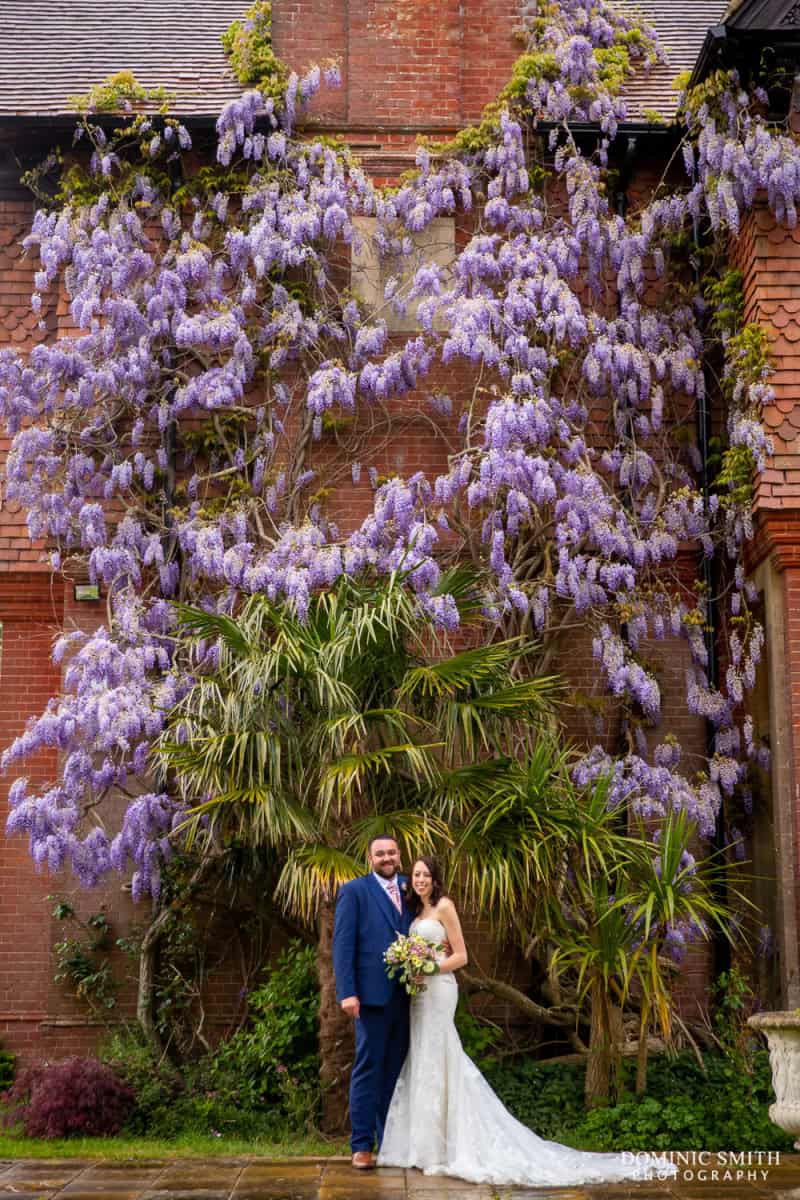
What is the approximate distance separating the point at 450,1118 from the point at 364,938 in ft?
3.51

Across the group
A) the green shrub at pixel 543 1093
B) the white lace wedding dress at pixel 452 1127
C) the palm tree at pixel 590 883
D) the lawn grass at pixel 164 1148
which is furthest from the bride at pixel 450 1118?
the green shrub at pixel 543 1093

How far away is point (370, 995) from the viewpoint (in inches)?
313

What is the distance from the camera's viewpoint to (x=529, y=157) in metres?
12.5

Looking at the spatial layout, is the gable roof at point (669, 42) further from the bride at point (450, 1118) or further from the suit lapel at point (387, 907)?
the bride at point (450, 1118)

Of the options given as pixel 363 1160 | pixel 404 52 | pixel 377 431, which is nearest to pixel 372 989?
pixel 363 1160

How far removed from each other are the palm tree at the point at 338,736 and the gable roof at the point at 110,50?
5.49 m

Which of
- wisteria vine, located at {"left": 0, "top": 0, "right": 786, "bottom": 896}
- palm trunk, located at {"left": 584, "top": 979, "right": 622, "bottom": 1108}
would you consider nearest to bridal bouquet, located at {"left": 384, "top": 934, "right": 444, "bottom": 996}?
palm trunk, located at {"left": 584, "top": 979, "right": 622, "bottom": 1108}

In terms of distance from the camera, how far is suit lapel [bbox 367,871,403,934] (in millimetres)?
8094

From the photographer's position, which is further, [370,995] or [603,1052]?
[603,1052]

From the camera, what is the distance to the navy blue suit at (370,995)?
7.88 meters

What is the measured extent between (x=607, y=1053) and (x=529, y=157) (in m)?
7.67

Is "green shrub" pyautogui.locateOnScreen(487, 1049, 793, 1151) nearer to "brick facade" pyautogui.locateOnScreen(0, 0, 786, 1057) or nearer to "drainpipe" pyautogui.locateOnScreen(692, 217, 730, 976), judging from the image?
"drainpipe" pyautogui.locateOnScreen(692, 217, 730, 976)

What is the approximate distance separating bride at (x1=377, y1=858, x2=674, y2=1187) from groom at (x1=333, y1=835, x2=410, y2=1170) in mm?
94

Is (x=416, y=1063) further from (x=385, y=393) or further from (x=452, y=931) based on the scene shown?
(x=385, y=393)
